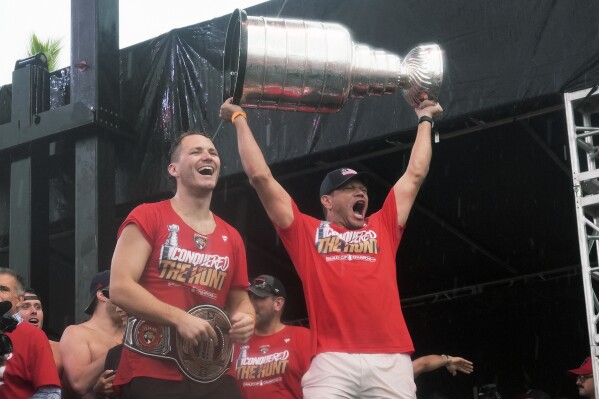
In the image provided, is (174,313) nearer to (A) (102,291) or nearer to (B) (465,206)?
(A) (102,291)

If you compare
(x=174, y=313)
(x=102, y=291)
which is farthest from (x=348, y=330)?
(x=102, y=291)

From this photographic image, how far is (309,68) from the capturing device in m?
4.47

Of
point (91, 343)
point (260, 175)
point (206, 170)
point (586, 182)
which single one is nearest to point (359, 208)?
point (260, 175)

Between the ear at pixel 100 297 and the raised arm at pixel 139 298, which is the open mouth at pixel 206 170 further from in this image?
the ear at pixel 100 297

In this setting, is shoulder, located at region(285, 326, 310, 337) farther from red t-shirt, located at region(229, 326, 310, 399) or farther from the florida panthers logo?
the florida panthers logo

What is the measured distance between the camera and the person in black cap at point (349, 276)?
3.94 m

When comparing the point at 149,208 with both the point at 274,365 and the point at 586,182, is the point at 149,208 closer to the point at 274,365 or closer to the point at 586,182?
the point at 274,365

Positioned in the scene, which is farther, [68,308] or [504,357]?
[504,357]

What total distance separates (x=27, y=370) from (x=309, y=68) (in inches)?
79.7

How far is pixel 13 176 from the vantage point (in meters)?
7.12

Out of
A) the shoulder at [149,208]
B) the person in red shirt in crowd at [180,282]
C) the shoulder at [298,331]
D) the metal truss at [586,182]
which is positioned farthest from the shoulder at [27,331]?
the metal truss at [586,182]

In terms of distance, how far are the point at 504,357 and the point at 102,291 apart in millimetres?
7289

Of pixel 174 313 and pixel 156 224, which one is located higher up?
pixel 156 224

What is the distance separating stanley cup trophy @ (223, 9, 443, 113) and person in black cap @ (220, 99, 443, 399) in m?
0.20
